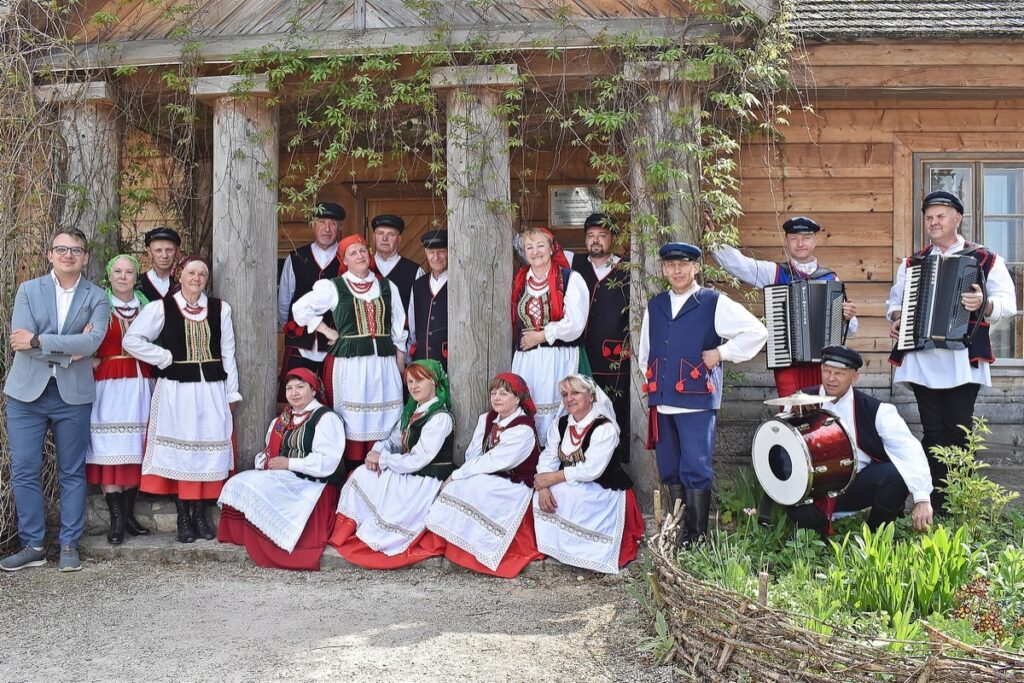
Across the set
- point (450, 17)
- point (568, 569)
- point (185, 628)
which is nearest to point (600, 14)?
point (450, 17)

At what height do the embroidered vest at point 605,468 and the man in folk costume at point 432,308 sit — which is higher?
the man in folk costume at point 432,308

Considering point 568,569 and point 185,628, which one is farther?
point 568,569

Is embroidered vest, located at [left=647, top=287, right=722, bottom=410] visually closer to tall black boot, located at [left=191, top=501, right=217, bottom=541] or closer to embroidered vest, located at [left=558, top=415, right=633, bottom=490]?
embroidered vest, located at [left=558, top=415, right=633, bottom=490]

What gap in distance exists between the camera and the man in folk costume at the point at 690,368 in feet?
15.3

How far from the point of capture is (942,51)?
617 centimetres

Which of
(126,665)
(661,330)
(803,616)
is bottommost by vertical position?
(126,665)

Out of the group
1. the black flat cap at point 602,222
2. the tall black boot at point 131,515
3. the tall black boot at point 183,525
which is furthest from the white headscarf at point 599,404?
the tall black boot at point 131,515

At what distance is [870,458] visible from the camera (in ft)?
15.6

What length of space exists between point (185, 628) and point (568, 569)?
1.89 m

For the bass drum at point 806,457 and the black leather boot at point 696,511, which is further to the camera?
the black leather boot at point 696,511

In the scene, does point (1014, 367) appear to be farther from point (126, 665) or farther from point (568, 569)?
point (126, 665)

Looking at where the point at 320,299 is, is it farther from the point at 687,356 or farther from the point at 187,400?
the point at 687,356

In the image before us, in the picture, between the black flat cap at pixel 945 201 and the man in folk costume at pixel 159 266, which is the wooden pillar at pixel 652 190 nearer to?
the black flat cap at pixel 945 201

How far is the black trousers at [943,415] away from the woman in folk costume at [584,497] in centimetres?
162
